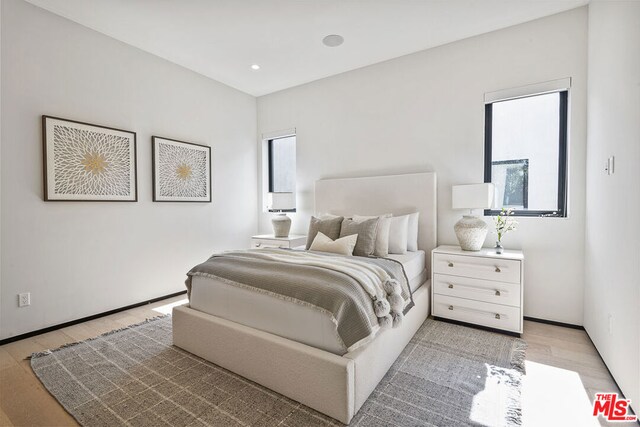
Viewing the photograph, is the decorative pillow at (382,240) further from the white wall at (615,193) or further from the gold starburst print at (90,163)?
the gold starburst print at (90,163)

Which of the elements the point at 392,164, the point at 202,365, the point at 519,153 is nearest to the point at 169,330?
the point at 202,365

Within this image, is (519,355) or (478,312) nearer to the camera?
(519,355)

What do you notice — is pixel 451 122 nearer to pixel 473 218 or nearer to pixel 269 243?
pixel 473 218

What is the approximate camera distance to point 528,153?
2.89m

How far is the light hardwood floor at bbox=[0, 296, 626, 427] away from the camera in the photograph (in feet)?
5.30

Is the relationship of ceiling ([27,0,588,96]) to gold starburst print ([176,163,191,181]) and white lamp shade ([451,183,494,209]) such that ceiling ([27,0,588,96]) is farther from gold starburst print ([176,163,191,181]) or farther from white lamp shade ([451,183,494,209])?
white lamp shade ([451,183,494,209])

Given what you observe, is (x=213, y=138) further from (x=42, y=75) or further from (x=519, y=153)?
→ (x=519, y=153)

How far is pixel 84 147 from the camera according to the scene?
288 cm

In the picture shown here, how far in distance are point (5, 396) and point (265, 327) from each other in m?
1.62

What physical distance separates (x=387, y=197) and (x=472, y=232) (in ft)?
3.40

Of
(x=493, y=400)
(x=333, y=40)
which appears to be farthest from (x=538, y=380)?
(x=333, y=40)

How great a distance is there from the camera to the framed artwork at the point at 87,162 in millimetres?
2658

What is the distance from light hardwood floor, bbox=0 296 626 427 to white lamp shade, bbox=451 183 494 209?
1.20 meters

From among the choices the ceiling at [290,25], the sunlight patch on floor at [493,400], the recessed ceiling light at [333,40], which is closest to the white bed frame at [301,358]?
the sunlight patch on floor at [493,400]
